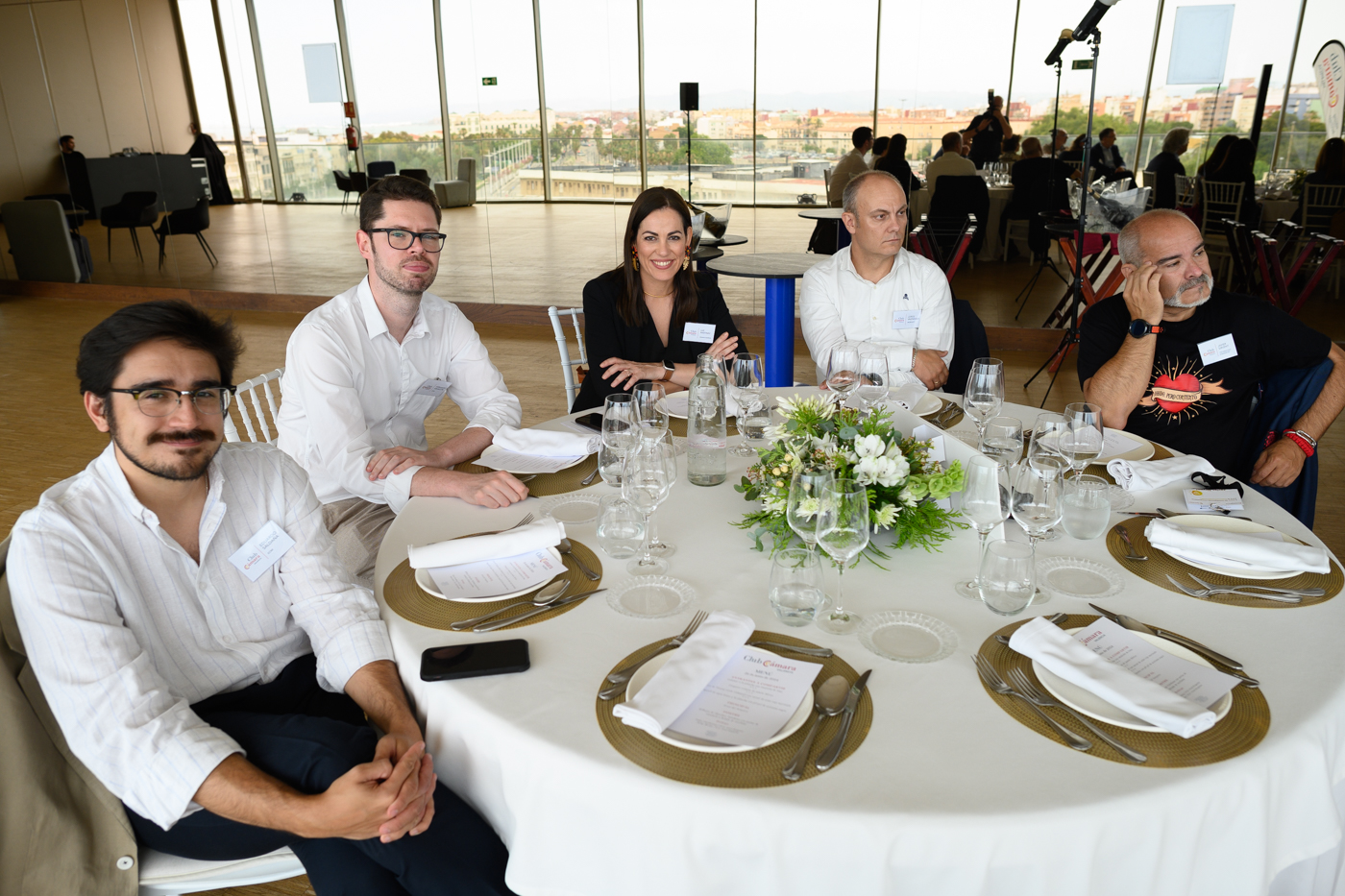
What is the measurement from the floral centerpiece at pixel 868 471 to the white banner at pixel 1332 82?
6.53 metres

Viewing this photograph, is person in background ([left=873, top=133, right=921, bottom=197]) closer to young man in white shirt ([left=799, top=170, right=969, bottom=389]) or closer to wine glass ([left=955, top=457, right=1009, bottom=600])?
young man in white shirt ([left=799, top=170, right=969, bottom=389])

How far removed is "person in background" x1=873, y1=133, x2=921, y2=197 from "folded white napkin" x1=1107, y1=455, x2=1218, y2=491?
17.7ft

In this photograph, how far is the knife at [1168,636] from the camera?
49.5 inches

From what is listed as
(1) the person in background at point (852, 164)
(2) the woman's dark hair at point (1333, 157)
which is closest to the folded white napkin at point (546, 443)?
(1) the person in background at point (852, 164)

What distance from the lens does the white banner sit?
5.99 metres

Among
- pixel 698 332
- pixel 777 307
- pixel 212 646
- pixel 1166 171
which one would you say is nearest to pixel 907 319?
pixel 698 332

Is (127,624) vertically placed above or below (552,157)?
below

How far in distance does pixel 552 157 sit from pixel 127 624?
712 centimetres

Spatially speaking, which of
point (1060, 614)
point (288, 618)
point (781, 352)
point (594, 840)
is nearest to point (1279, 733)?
point (1060, 614)

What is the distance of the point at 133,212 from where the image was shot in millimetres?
9383

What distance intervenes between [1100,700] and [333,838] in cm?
118

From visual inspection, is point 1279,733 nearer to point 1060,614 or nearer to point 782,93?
point 1060,614

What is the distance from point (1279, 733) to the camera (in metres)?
1.12

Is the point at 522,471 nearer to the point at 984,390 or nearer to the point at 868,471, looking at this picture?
the point at 868,471
